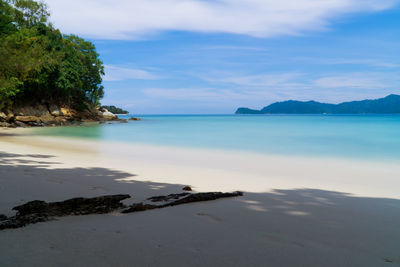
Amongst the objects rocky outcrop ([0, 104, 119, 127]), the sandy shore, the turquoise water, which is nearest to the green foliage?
rocky outcrop ([0, 104, 119, 127])

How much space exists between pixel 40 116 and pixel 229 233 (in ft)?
125

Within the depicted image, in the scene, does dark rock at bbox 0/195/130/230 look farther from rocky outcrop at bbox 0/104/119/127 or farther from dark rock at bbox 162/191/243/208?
rocky outcrop at bbox 0/104/119/127

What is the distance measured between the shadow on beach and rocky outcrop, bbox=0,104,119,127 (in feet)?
101

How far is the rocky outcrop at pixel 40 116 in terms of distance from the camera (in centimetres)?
3114

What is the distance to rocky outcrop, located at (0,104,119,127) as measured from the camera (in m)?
31.1

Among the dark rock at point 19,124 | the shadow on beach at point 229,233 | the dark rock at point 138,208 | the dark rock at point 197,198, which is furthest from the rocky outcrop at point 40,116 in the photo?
the shadow on beach at point 229,233

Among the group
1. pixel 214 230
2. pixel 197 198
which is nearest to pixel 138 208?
pixel 197 198

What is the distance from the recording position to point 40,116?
3575 cm

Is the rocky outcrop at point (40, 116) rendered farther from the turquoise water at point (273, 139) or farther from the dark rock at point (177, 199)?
the dark rock at point (177, 199)

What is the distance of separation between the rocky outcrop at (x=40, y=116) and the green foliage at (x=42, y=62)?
100 centimetres

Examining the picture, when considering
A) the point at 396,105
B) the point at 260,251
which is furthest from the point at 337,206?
the point at 396,105

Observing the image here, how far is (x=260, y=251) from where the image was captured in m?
2.47

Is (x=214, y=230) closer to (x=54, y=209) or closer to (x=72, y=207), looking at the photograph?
(x=72, y=207)

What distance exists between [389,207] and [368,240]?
1946 millimetres
